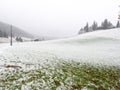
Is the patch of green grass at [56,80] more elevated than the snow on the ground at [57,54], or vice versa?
the snow on the ground at [57,54]

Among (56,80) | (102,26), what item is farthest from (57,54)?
(102,26)

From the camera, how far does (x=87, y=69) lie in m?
15.5

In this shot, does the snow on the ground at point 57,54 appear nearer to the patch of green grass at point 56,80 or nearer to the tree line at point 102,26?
the patch of green grass at point 56,80

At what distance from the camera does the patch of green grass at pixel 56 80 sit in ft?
35.7

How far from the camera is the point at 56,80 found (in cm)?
1168

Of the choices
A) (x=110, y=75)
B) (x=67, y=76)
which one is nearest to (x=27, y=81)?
(x=67, y=76)

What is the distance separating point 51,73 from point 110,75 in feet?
20.3

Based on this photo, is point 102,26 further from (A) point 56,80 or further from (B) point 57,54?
(A) point 56,80

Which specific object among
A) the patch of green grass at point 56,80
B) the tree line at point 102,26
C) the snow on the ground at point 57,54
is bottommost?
the patch of green grass at point 56,80

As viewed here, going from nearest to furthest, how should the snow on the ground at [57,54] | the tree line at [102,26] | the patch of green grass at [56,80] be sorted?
the patch of green grass at [56,80] < the snow on the ground at [57,54] < the tree line at [102,26]

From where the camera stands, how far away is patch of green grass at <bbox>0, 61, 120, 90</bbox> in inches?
428

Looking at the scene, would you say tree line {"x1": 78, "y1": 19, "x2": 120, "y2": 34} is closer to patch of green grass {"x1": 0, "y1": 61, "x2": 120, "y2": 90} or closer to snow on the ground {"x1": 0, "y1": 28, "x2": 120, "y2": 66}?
snow on the ground {"x1": 0, "y1": 28, "x2": 120, "y2": 66}

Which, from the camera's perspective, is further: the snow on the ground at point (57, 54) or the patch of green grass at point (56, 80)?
the snow on the ground at point (57, 54)

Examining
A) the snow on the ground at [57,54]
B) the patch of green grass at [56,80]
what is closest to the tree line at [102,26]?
the snow on the ground at [57,54]
